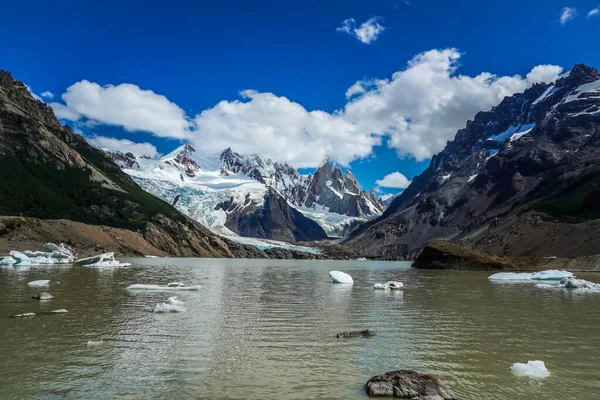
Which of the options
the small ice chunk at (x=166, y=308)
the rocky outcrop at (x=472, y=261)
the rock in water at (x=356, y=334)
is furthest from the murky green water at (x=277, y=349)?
the rocky outcrop at (x=472, y=261)

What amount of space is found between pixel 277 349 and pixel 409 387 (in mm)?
6952

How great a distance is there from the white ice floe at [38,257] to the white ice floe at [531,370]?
8082cm

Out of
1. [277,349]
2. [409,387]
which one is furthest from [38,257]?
[409,387]

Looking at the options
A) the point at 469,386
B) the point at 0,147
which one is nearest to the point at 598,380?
the point at 469,386

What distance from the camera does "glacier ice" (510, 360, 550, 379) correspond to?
49.3 feet

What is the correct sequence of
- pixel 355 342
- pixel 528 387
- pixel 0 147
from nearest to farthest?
pixel 528 387
pixel 355 342
pixel 0 147

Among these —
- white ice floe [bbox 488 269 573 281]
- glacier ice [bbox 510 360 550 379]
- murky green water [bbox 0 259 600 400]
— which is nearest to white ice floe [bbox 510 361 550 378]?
glacier ice [bbox 510 360 550 379]

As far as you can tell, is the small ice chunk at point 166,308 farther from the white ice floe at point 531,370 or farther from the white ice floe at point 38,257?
the white ice floe at point 38,257

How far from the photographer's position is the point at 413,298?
40.4 metres

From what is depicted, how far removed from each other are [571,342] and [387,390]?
42.1 feet

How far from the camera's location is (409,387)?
42.7ft

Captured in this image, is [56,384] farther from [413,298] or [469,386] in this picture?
[413,298]

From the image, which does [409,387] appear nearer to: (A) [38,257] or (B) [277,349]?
(B) [277,349]

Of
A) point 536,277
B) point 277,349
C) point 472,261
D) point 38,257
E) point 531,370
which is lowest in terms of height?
point 277,349
